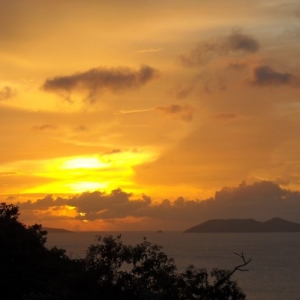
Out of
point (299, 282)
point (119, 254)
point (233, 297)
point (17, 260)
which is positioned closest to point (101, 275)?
point (119, 254)

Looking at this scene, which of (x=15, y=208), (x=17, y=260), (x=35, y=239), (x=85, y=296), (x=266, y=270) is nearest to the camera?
(x=85, y=296)

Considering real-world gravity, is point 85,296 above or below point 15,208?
below

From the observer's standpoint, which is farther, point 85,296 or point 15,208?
point 15,208

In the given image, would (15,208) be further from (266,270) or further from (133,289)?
(266,270)

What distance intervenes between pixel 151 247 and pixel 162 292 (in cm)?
241

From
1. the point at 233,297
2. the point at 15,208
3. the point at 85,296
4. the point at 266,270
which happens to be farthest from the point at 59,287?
the point at 266,270

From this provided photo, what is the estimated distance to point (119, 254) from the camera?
31.9 meters

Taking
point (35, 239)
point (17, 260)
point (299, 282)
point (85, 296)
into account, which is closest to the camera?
point (85, 296)

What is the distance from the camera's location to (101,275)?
31.4 m

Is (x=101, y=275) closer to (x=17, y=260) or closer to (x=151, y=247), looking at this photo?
(x=151, y=247)

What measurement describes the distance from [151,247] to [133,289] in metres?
2.41

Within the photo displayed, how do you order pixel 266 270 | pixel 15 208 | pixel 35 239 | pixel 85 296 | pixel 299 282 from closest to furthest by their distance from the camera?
pixel 85 296 < pixel 35 239 < pixel 15 208 < pixel 299 282 < pixel 266 270

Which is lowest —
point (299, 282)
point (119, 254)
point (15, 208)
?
point (299, 282)

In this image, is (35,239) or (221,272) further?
(35,239)
